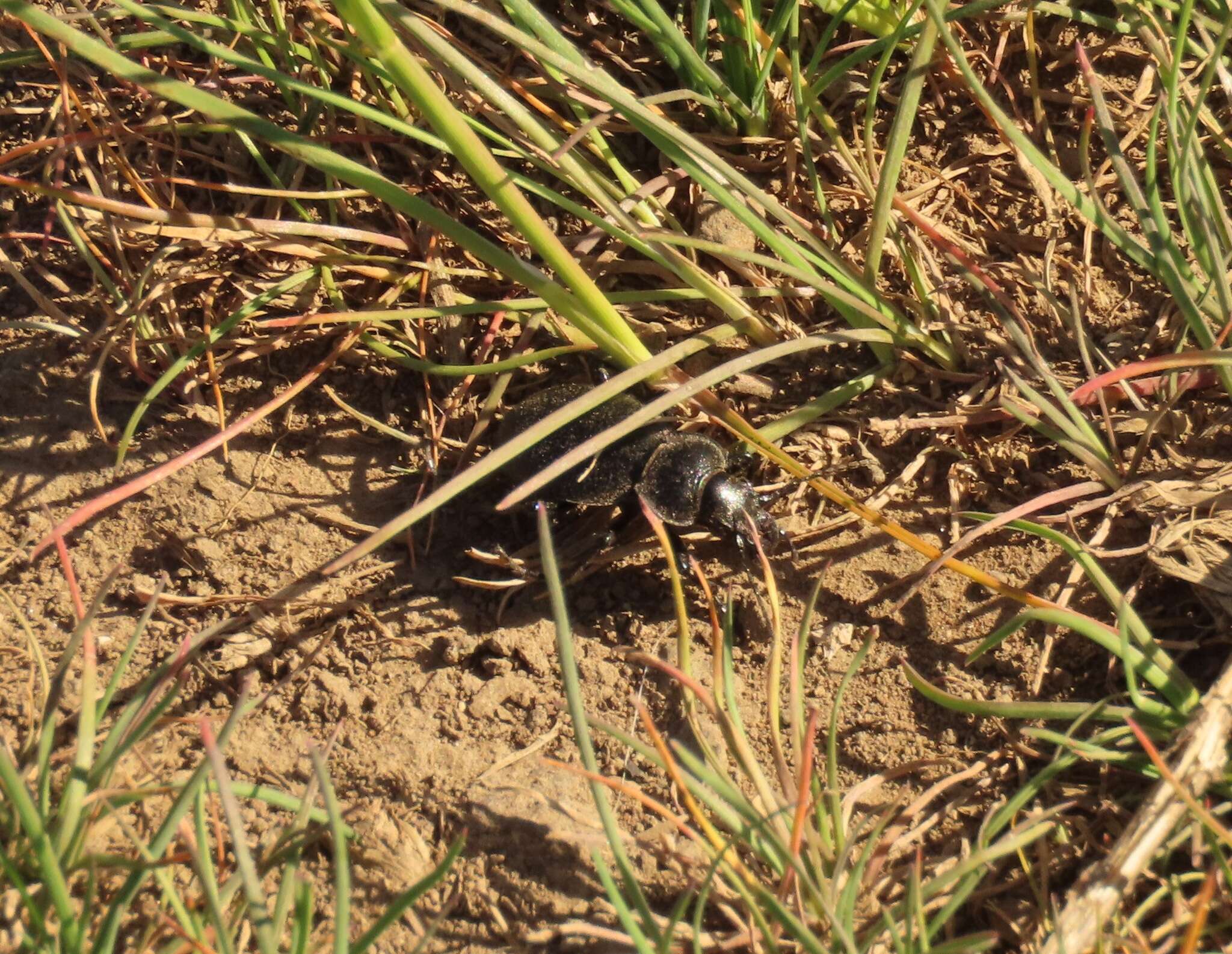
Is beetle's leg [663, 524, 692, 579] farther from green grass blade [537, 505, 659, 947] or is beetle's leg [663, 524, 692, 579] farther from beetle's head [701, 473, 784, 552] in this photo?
green grass blade [537, 505, 659, 947]

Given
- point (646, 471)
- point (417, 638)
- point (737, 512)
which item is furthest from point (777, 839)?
point (646, 471)

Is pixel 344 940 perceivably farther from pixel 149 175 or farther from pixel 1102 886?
pixel 149 175

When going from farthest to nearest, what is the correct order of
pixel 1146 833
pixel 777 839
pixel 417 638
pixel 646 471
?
pixel 646 471, pixel 417 638, pixel 1146 833, pixel 777 839

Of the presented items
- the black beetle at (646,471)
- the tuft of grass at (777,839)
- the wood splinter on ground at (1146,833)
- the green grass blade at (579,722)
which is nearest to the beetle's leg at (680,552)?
the black beetle at (646,471)

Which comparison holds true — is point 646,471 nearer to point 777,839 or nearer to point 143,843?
point 777,839

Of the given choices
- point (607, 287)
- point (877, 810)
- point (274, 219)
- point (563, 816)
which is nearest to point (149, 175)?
point (274, 219)

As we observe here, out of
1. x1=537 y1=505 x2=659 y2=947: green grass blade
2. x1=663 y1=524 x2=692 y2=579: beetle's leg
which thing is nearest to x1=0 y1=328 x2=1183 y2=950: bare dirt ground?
x1=663 y1=524 x2=692 y2=579: beetle's leg

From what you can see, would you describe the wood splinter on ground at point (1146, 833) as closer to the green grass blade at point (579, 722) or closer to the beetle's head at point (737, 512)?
the green grass blade at point (579, 722)
